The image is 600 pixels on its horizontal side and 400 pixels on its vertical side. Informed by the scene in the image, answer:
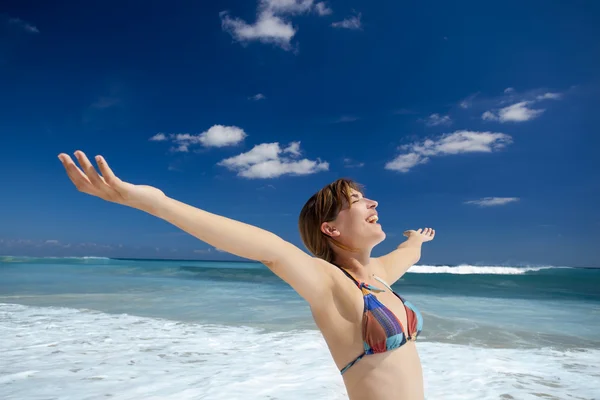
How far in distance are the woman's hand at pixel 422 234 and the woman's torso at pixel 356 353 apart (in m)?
1.64

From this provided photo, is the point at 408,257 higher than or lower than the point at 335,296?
higher

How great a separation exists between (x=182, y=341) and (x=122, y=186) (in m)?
6.32

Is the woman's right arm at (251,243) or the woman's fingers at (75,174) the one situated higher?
the woman's fingers at (75,174)

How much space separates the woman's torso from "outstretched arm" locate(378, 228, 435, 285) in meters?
0.75

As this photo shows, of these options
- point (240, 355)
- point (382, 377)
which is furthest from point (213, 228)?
point (240, 355)

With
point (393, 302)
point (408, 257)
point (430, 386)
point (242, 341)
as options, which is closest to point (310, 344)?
point (242, 341)

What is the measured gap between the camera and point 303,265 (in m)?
1.94

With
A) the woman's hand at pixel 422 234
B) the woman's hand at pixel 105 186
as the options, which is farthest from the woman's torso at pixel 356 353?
the woman's hand at pixel 422 234

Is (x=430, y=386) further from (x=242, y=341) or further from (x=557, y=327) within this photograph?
(x=557, y=327)

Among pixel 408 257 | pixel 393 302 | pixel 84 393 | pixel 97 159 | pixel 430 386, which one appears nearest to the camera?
pixel 97 159

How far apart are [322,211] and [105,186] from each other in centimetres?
111

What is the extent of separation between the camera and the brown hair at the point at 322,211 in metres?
2.30

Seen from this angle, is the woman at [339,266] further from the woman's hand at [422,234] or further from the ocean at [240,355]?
the ocean at [240,355]

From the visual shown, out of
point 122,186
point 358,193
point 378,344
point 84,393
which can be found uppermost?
point 358,193
